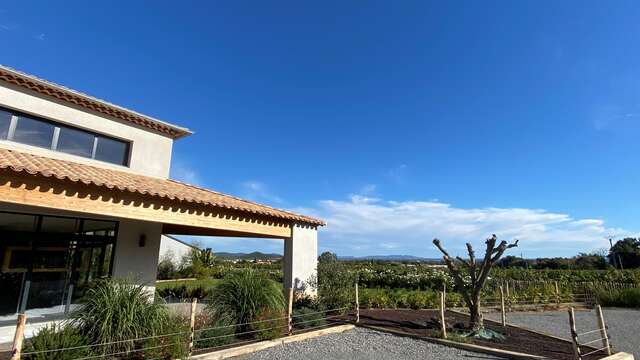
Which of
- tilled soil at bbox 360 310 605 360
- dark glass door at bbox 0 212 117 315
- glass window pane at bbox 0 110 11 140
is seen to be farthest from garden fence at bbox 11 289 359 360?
glass window pane at bbox 0 110 11 140

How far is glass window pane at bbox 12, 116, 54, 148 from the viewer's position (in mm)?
9562

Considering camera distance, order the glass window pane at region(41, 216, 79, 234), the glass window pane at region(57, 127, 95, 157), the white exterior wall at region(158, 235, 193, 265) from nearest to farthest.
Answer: the glass window pane at region(41, 216, 79, 234)
the glass window pane at region(57, 127, 95, 157)
the white exterior wall at region(158, 235, 193, 265)

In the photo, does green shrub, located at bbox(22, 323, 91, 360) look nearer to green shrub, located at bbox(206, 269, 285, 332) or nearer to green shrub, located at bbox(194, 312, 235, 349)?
green shrub, located at bbox(194, 312, 235, 349)

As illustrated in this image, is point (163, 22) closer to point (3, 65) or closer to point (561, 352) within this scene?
point (3, 65)

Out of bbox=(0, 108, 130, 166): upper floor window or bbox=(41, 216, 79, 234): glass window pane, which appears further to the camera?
bbox=(0, 108, 130, 166): upper floor window

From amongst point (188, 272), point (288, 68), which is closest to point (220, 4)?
point (288, 68)


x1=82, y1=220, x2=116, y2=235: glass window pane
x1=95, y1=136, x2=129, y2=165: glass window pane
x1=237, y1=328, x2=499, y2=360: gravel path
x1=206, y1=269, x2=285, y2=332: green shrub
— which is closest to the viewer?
x1=237, y1=328, x2=499, y2=360: gravel path

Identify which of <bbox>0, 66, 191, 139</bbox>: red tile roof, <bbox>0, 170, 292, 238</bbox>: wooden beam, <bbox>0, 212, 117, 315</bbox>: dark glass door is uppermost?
<bbox>0, 66, 191, 139</bbox>: red tile roof

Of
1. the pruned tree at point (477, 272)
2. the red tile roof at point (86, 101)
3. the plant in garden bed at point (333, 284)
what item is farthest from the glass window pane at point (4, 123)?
the pruned tree at point (477, 272)

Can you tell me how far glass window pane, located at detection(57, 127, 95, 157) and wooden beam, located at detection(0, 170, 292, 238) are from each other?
4306mm

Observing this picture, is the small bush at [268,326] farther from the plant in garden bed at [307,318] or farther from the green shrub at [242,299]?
the plant in garden bed at [307,318]

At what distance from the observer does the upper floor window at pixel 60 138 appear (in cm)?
945

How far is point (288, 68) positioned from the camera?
1590 centimetres

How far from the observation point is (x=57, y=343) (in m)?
6.12
